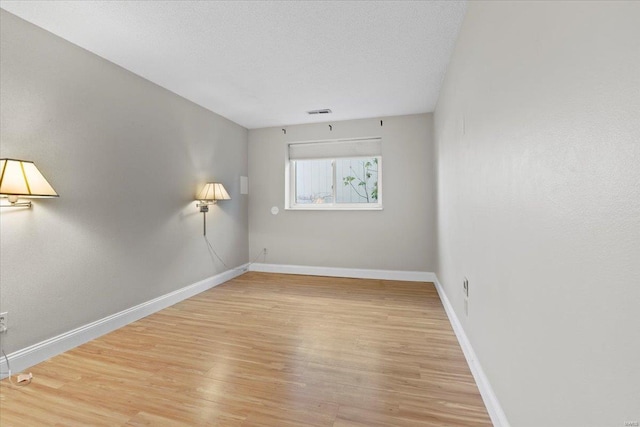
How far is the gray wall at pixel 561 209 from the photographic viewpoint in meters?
0.63

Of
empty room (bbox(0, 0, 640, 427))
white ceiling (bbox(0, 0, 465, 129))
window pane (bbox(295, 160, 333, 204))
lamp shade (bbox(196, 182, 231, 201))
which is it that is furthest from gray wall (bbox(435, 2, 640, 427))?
window pane (bbox(295, 160, 333, 204))

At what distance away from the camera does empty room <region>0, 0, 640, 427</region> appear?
0.77 m

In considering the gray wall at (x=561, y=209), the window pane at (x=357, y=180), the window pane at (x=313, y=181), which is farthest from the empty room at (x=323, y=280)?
the window pane at (x=313, y=181)

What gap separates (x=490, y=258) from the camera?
157cm

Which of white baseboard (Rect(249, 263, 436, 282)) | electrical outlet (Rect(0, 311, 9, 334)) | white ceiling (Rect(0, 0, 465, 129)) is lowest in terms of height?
white baseboard (Rect(249, 263, 436, 282))

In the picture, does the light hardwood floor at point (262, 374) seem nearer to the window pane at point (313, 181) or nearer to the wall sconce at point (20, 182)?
the wall sconce at point (20, 182)

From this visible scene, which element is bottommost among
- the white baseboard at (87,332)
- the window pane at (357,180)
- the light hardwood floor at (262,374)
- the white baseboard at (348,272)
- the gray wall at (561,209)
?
the light hardwood floor at (262,374)

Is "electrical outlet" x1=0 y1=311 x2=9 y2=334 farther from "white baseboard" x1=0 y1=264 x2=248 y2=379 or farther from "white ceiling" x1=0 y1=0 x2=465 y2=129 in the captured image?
"white ceiling" x1=0 y1=0 x2=465 y2=129

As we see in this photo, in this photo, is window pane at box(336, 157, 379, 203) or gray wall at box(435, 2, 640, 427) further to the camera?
window pane at box(336, 157, 379, 203)

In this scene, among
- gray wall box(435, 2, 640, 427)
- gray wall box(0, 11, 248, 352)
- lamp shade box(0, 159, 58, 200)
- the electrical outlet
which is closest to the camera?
gray wall box(435, 2, 640, 427)

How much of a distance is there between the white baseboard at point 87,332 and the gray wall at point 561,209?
10.0 ft

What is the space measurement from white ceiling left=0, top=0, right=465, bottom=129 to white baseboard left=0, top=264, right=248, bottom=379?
2389 millimetres

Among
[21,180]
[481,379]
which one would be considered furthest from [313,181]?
[481,379]

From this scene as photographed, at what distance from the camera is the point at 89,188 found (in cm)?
257
